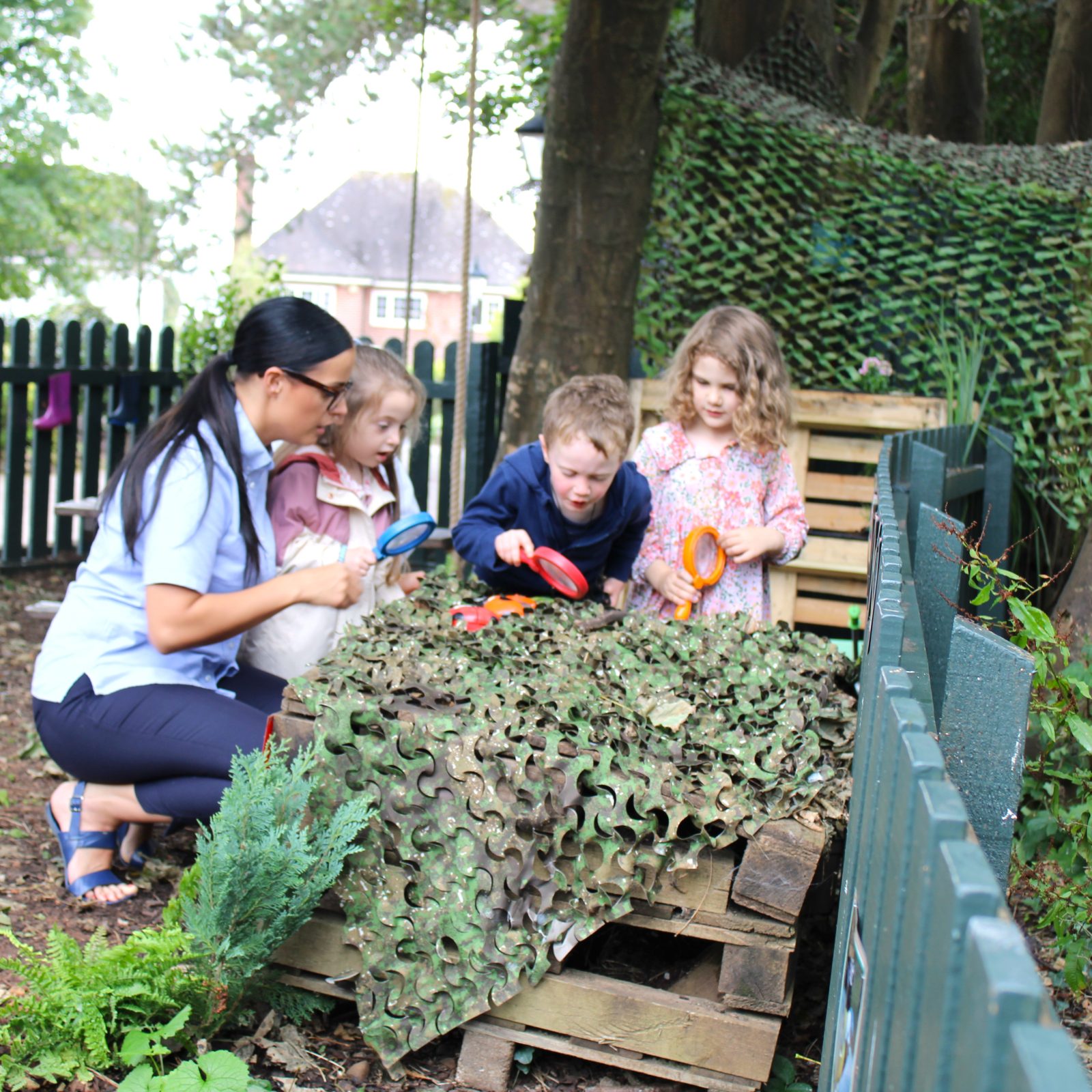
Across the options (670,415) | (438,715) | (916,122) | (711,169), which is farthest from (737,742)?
Answer: (916,122)

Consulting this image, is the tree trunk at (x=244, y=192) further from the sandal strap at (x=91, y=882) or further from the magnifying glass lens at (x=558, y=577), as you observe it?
the sandal strap at (x=91, y=882)

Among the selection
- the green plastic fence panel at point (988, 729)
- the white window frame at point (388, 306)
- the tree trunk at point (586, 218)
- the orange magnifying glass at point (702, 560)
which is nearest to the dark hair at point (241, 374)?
the orange magnifying glass at point (702, 560)

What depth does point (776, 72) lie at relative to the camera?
23.6 ft

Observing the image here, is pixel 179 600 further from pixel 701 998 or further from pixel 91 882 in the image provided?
pixel 701 998

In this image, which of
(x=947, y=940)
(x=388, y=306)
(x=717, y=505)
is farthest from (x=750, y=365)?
(x=388, y=306)

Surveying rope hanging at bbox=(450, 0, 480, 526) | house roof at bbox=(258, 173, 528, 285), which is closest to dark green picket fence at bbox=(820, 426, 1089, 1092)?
rope hanging at bbox=(450, 0, 480, 526)

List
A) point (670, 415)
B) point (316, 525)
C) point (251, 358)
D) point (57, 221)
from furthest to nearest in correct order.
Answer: point (57, 221), point (670, 415), point (316, 525), point (251, 358)

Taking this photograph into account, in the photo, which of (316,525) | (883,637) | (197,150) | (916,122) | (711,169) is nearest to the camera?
(883,637)

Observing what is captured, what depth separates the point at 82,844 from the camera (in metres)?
2.80

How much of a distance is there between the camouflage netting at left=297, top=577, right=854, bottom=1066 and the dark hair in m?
0.82

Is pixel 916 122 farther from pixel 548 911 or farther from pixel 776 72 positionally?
pixel 548 911

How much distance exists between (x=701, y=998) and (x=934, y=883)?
1.33m

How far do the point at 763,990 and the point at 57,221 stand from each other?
70.8ft

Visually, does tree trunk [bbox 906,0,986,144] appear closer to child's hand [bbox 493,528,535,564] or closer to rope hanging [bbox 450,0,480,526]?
rope hanging [bbox 450,0,480,526]
